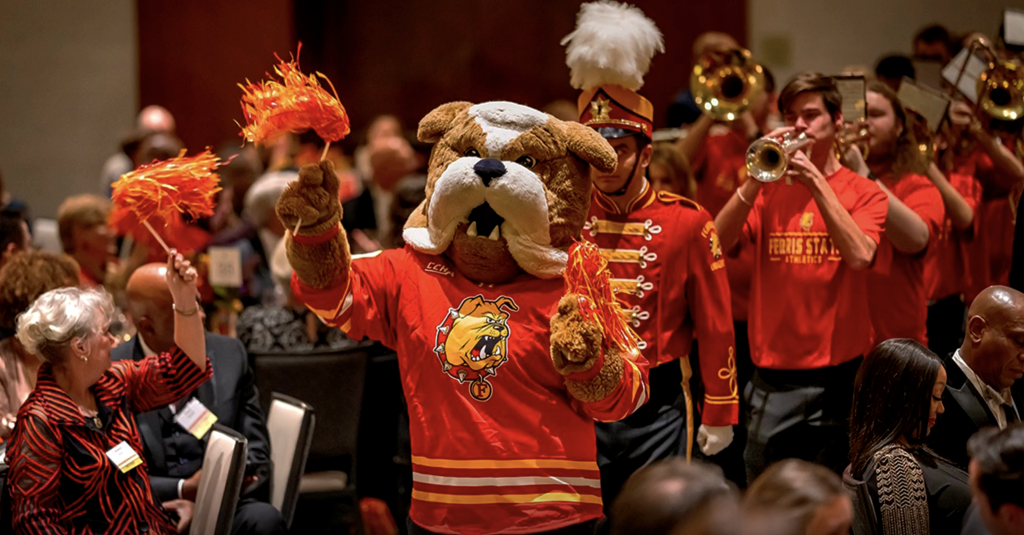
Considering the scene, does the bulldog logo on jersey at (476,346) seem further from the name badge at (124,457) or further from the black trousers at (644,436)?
the name badge at (124,457)

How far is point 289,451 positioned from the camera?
13.7 feet

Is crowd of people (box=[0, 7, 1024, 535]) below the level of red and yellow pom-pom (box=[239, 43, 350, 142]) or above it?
below

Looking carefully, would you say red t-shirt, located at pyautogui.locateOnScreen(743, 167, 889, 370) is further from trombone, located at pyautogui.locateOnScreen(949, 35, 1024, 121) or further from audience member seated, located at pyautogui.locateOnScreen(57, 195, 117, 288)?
audience member seated, located at pyautogui.locateOnScreen(57, 195, 117, 288)

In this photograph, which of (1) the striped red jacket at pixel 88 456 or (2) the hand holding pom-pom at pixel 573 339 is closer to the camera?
(2) the hand holding pom-pom at pixel 573 339

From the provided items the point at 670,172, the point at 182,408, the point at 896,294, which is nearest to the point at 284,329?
the point at 182,408

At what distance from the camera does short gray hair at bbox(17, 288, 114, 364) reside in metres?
3.33

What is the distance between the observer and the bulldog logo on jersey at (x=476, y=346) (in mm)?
2980

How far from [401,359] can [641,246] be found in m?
0.95

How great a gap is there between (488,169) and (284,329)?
2323 mm

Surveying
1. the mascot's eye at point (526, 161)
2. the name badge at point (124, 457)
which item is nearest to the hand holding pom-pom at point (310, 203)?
the mascot's eye at point (526, 161)

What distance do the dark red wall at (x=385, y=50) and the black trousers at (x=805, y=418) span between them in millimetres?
5733

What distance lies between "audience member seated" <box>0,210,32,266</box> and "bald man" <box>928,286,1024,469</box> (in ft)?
11.5

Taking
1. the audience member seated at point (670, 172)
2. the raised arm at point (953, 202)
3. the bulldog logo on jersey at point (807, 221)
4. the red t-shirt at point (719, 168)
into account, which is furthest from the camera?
the red t-shirt at point (719, 168)

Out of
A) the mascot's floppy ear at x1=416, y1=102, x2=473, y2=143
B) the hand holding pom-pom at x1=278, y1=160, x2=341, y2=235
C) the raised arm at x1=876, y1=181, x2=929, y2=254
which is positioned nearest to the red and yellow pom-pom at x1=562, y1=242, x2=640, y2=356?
the mascot's floppy ear at x1=416, y1=102, x2=473, y2=143
